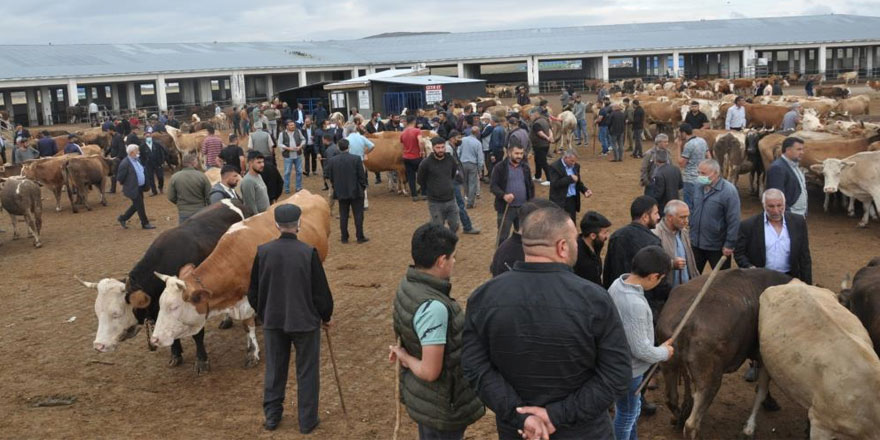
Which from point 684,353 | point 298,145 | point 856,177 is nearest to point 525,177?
point 684,353

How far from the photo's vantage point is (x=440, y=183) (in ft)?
37.5

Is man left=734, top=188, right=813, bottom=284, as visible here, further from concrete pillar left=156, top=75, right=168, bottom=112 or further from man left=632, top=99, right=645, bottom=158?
concrete pillar left=156, top=75, right=168, bottom=112

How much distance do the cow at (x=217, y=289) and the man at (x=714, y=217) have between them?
4337 mm

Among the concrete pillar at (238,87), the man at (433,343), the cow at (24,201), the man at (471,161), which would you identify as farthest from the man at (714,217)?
the concrete pillar at (238,87)

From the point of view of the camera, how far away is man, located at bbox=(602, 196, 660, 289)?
6.10 metres

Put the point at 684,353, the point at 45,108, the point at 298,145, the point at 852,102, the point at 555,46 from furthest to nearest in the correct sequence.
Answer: the point at 555,46 < the point at 45,108 < the point at 852,102 < the point at 298,145 < the point at 684,353

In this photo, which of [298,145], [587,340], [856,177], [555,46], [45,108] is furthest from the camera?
[555,46]

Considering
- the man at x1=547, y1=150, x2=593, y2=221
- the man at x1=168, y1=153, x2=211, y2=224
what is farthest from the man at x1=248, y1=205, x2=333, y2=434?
the man at x1=168, y1=153, x2=211, y2=224

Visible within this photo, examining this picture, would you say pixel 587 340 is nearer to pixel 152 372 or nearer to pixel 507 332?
pixel 507 332

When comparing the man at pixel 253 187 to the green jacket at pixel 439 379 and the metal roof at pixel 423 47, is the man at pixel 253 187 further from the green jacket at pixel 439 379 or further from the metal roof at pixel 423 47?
the metal roof at pixel 423 47

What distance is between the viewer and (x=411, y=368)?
406 centimetres

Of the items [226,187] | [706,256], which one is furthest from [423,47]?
[706,256]

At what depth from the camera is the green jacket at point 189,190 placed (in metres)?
10.8

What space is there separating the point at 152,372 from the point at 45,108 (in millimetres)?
41801
